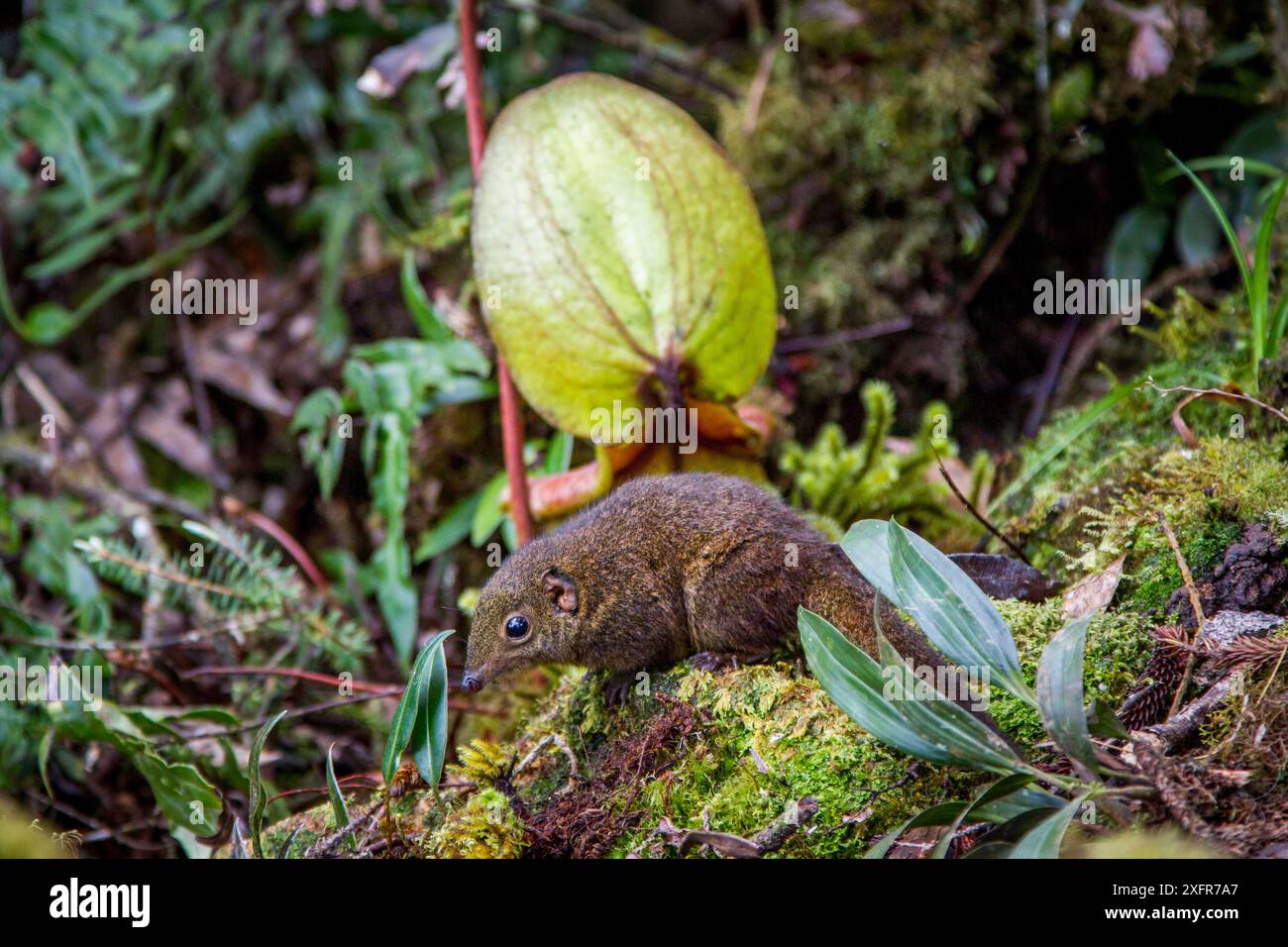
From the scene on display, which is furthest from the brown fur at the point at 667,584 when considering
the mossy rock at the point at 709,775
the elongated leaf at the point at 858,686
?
the elongated leaf at the point at 858,686

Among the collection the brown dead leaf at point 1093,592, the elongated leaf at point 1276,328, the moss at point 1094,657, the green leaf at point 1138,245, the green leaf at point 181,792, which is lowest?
the green leaf at point 181,792

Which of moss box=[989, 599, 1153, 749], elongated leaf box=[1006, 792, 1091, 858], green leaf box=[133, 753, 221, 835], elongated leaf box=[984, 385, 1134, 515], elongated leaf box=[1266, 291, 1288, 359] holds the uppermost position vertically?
elongated leaf box=[1266, 291, 1288, 359]

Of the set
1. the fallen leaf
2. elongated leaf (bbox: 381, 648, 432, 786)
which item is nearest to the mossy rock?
elongated leaf (bbox: 381, 648, 432, 786)

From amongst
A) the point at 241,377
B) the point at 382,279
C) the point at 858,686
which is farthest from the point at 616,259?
the point at 241,377

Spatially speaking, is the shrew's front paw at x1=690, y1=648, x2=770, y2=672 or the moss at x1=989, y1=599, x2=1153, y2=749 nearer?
the moss at x1=989, y1=599, x2=1153, y2=749

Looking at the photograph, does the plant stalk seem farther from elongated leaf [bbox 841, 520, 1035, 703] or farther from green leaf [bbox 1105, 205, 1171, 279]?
green leaf [bbox 1105, 205, 1171, 279]

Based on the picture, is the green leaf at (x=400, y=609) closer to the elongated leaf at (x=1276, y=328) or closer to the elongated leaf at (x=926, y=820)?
the elongated leaf at (x=926, y=820)
